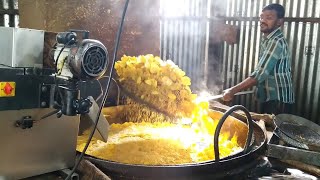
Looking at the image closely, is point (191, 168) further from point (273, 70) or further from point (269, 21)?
point (269, 21)

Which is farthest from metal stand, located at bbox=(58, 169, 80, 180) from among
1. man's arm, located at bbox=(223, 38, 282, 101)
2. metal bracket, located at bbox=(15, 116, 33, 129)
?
man's arm, located at bbox=(223, 38, 282, 101)

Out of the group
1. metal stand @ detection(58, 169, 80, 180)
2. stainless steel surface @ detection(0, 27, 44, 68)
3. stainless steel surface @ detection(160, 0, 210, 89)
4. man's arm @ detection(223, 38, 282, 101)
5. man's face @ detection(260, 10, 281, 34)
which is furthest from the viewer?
stainless steel surface @ detection(160, 0, 210, 89)

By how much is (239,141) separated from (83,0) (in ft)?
9.40

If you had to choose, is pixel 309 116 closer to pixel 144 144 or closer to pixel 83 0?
pixel 144 144

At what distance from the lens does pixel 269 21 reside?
6047 millimetres

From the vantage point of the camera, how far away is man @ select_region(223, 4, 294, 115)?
5797mm

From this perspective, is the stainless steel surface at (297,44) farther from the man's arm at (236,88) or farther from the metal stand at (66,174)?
the metal stand at (66,174)

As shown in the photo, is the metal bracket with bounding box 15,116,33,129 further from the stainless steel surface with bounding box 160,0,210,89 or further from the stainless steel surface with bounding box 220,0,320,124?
the stainless steel surface with bounding box 160,0,210,89

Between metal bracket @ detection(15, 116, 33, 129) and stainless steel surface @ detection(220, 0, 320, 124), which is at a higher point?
stainless steel surface @ detection(220, 0, 320, 124)

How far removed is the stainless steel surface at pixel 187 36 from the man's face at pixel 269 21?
2742mm

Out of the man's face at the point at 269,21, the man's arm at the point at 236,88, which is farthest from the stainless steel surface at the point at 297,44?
the man's arm at the point at 236,88

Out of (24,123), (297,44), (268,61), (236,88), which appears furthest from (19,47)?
(297,44)

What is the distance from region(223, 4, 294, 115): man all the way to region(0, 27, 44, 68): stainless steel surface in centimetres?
425

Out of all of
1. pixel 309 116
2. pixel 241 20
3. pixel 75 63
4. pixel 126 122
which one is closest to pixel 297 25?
pixel 241 20
